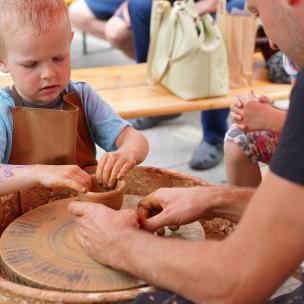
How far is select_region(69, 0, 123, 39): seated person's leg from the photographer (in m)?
4.20

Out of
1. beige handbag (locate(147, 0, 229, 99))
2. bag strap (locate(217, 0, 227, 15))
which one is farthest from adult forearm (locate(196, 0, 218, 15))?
beige handbag (locate(147, 0, 229, 99))

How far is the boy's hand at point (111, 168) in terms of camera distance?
5.02 ft

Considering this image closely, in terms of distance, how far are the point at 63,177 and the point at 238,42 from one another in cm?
187

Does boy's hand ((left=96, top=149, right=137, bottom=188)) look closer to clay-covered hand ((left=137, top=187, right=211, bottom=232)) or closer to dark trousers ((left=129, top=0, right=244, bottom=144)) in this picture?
clay-covered hand ((left=137, top=187, right=211, bottom=232))

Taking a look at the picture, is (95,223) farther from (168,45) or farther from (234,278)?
(168,45)

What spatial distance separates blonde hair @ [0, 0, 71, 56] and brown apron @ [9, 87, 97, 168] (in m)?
0.22

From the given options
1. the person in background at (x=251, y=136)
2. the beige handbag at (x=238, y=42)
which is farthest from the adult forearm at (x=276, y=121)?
the beige handbag at (x=238, y=42)

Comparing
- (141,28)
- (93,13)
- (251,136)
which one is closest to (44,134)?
(251,136)

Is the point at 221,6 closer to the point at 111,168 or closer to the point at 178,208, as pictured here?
the point at 111,168

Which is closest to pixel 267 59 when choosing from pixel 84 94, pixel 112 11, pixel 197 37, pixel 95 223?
pixel 197 37

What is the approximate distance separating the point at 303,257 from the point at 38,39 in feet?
3.33

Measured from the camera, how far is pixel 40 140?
1.75 metres

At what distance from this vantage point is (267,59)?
3.41 meters

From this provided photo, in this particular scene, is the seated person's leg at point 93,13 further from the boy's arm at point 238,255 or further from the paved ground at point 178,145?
the boy's arm at point 238,255
